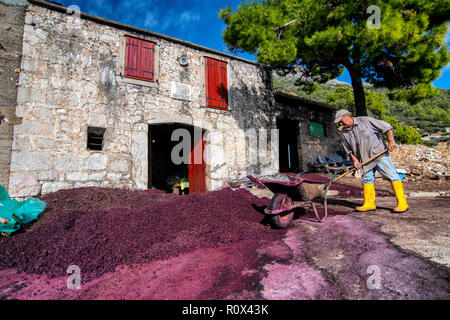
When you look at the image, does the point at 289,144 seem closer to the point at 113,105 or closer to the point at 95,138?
the point at 113,105

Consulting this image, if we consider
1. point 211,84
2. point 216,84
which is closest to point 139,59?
point 211,84

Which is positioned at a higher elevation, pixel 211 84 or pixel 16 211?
pixel 211 84

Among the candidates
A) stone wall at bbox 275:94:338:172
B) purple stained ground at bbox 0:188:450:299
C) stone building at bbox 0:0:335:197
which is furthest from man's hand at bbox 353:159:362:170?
stone wall at bbox 275:94:338:172

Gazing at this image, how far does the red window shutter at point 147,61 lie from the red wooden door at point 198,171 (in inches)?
97.3

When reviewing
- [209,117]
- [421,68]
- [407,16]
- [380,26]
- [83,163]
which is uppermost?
[407,16]

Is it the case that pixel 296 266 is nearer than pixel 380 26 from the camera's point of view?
Yes

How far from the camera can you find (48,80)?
202 inches

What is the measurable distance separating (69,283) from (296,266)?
2.07 m

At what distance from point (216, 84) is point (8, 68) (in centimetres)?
525

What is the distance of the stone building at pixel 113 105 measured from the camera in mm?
4875

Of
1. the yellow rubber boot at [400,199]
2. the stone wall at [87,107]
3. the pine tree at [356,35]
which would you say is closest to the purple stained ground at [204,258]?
the yellow rubber boot at [400,199]

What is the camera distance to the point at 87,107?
5.46 m

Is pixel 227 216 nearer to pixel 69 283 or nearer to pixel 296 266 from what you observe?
pixel 296 266

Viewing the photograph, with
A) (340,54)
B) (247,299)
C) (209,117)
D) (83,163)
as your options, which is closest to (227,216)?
(247,299)
